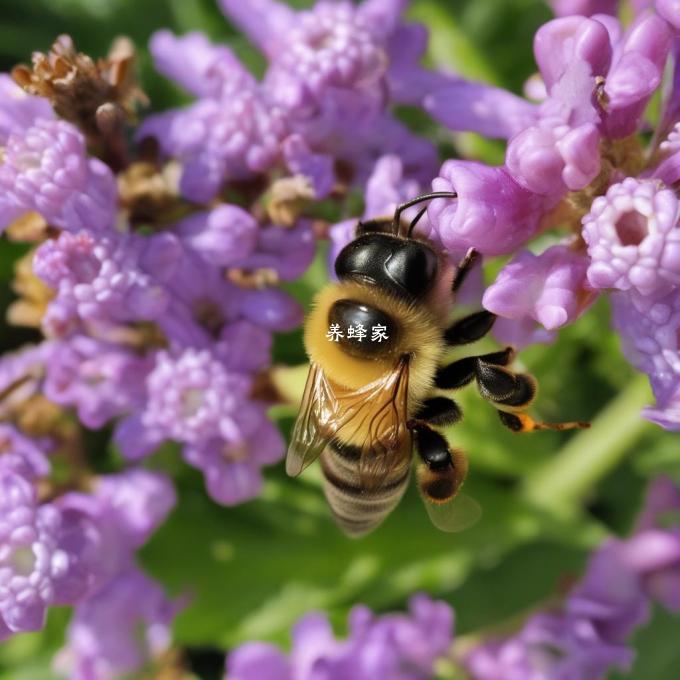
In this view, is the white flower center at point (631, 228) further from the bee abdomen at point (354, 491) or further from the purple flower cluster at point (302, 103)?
the purple flower cluster at point (302, 103)

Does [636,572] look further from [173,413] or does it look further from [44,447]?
[44,447]

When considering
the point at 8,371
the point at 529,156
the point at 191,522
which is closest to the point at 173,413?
the point at 8,371

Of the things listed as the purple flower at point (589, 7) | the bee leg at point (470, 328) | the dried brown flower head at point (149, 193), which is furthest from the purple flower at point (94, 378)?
the purple flower at point (589, 7)

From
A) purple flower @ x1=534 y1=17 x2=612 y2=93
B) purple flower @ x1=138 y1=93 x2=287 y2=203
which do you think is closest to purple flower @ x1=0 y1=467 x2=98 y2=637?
purple flower @ x1=138 y1=93 x2=287 y2=203

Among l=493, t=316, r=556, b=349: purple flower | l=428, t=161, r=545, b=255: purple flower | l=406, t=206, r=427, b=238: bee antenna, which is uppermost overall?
l=428, t=161, r=545, b=255: purple flower

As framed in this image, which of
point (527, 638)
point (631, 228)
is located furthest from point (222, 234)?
point (527, 638)

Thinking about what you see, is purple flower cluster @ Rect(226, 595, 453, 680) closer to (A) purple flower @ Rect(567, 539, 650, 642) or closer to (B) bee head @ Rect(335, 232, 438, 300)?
(A) purple flower @ Rect(567, 539, 650, 642)
